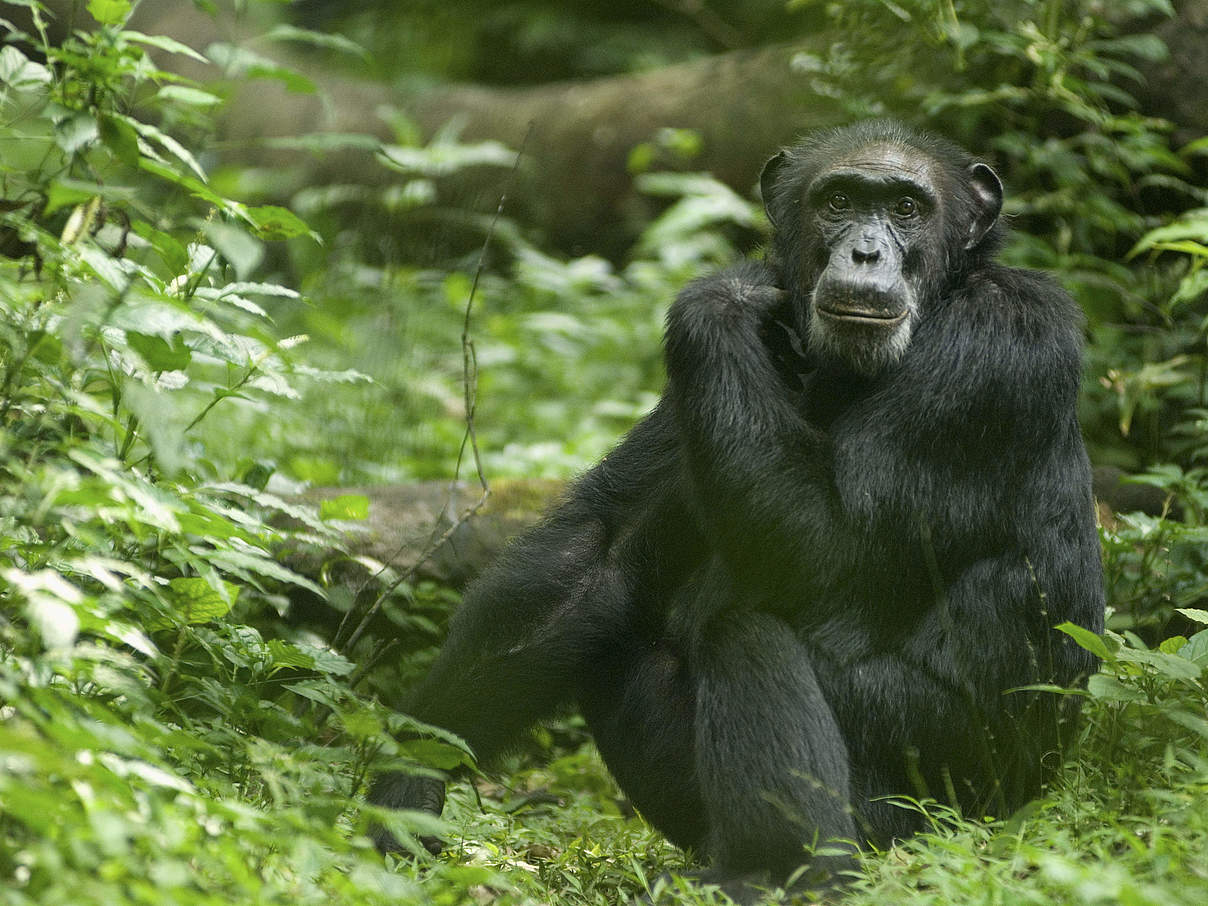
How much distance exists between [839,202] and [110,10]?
8.23ft

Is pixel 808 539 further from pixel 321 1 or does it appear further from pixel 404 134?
pixel 321 1

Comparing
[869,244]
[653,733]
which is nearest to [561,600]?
[653,733]

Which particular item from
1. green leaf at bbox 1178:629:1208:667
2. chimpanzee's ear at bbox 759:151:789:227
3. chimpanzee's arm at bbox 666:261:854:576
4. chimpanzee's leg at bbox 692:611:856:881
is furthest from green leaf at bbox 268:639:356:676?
green leaf at bbox 1178:629:1208:667

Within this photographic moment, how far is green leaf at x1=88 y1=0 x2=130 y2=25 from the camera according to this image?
9.96 feet

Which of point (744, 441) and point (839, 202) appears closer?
point (744, 441)

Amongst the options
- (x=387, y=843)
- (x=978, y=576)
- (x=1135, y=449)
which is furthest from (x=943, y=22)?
(x=387, y=843)

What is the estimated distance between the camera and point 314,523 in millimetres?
4055

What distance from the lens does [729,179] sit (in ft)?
34.5

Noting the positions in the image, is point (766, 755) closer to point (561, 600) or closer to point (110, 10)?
point (561, 600)

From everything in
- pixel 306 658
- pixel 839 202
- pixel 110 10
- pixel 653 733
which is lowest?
pixel 653 733

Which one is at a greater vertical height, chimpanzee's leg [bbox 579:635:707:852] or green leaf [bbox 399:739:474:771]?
green leaf [bbox 399:739:474:771]

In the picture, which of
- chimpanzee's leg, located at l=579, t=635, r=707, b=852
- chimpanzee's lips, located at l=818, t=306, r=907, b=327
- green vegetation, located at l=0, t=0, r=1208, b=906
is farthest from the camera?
chimpanzee's leg, located at l=579, t=635, r=707, b=852

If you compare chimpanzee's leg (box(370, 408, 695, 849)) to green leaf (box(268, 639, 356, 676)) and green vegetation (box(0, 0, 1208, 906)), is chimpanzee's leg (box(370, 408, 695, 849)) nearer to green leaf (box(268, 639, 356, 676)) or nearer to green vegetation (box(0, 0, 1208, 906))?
green vegetation (box(0, 0, 1208, 906))

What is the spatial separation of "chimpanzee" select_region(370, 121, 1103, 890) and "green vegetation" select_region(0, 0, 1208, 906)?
236 mm
